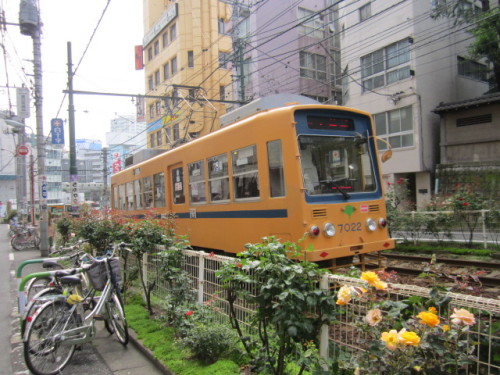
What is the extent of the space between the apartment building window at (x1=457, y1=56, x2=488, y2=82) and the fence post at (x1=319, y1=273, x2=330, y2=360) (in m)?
21.5

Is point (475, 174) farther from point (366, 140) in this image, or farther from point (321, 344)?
point (321, 344)

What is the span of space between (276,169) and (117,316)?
117 inches

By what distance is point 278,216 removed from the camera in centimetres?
574

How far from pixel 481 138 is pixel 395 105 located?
13.5 feet

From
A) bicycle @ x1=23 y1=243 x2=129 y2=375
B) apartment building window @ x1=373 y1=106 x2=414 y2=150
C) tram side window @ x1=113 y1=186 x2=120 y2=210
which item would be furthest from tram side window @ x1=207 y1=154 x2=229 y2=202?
apartment building window @ x1=373 y1=106 x2=414 y2=150

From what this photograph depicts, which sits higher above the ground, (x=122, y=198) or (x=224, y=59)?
(x=224, y=59)

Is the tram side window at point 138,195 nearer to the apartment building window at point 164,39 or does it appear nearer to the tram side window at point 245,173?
the tram side window at point 245,173

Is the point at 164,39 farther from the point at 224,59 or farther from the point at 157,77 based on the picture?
the point at 224,59

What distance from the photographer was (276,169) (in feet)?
19.1

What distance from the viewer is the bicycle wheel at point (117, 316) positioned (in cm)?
456

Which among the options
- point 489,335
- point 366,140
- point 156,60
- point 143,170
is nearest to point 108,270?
point 489,335

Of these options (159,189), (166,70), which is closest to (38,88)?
(159,189)

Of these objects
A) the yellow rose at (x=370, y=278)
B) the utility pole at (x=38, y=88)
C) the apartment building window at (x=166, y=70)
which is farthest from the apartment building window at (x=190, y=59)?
the yellow rose at (x=370, y=278)

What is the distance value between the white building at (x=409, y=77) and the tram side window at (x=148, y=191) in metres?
12.1
